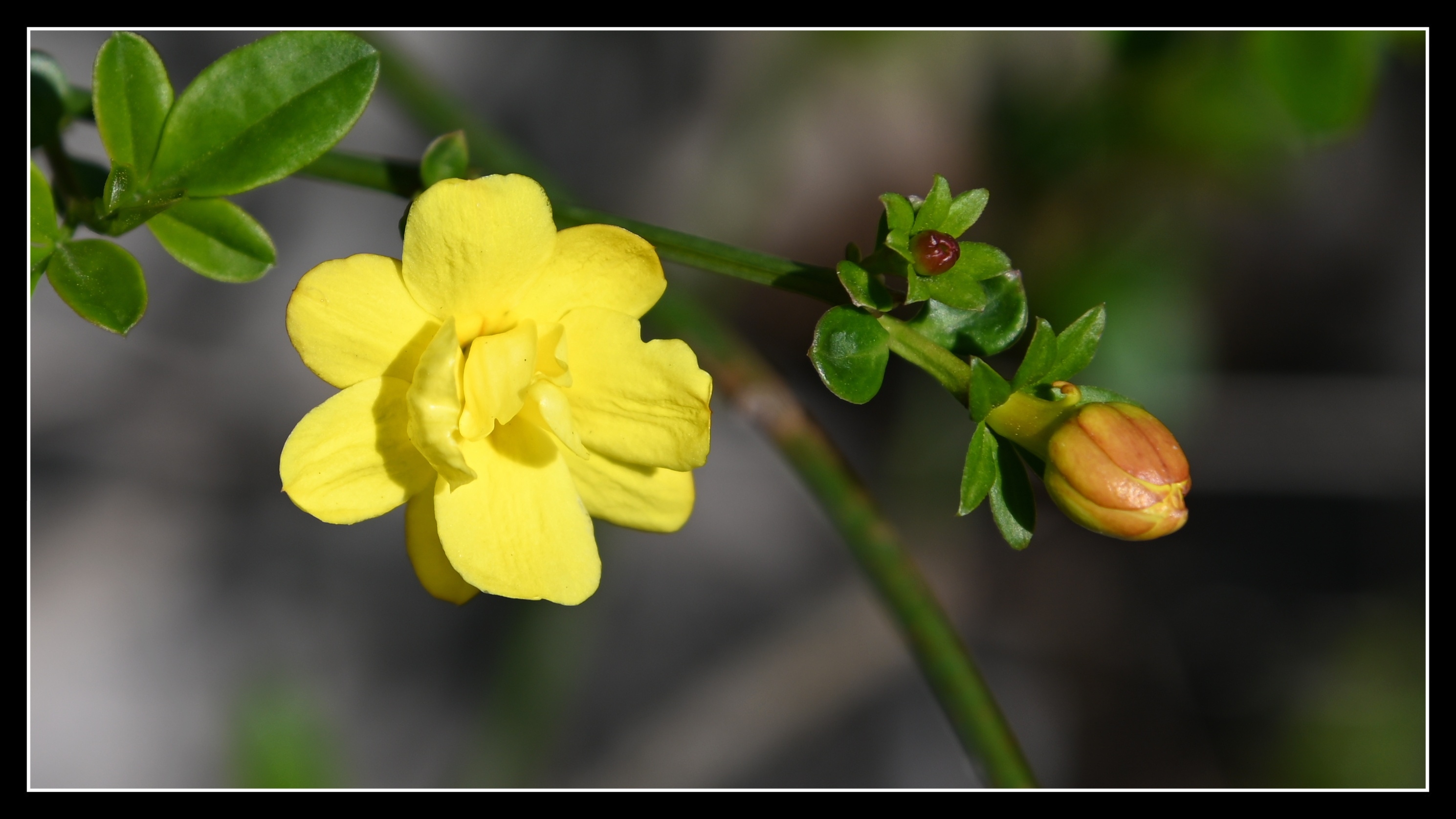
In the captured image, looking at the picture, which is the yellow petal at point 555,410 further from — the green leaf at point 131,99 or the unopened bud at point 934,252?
the green leaf at point 131,99

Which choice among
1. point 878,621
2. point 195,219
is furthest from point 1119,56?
point 878,621

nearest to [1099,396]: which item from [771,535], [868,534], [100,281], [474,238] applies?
[868,534]

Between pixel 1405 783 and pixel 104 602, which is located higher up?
pixel 1405 783

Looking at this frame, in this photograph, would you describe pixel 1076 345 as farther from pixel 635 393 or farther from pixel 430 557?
pixel 430 557

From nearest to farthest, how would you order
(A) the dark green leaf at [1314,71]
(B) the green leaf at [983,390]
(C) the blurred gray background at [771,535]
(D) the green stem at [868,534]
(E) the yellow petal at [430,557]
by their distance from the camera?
(B) the green leaf at [983,390] → (E) the yellow petal at [430,557] → (D) the green stem at [868,534] → (A) the dark green leaf at [1314,71] → (C) the blurred gray background at [771,535]

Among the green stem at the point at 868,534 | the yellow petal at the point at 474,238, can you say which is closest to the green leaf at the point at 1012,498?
the green stem at the point at 868,534

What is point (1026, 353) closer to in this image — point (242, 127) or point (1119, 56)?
point (242, 127)

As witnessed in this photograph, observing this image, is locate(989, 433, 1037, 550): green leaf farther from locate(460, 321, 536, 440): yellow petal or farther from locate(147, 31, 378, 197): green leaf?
locate(147, 31, 378, 197): green leaf

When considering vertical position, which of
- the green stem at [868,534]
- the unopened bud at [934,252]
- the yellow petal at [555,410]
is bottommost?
the green stem at [868,534]
